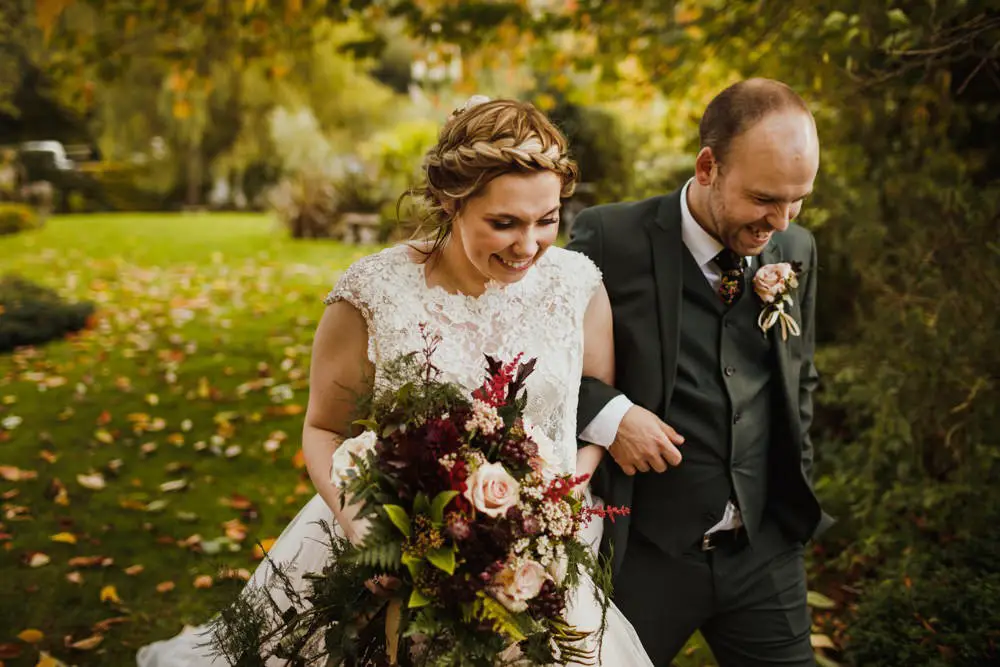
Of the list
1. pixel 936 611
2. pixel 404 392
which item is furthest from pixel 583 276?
pixel 936 611

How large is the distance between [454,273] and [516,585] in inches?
41.5

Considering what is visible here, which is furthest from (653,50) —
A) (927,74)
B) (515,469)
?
(515,469)

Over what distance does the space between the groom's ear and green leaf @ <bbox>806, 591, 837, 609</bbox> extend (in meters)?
2.56

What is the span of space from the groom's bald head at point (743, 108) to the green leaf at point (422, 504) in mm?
1310

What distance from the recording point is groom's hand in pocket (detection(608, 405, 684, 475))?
2.50 meters

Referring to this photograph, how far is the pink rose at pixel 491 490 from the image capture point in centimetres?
177

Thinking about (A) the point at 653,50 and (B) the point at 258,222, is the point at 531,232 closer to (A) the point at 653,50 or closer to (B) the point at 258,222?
(A) the point at 653,50

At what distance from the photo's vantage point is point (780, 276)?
8.64ft

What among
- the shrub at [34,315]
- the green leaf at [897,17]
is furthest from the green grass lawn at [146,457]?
the green leaf at [897,17]

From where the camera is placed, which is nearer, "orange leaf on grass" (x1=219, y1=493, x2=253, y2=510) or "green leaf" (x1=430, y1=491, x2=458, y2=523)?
"green leaf" (x1=430, y1=491, x2=458, y2=523)

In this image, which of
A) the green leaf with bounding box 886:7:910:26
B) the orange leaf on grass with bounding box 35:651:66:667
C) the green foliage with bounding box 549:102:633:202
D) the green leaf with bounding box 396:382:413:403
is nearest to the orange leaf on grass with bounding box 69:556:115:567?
the orange leaf on grass with bounding box 35:651:66:667

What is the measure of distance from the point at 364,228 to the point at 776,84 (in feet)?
41.9

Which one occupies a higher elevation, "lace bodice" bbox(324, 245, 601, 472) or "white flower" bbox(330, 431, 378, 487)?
"lace bodice" bbox(324, 245, 601, 472)

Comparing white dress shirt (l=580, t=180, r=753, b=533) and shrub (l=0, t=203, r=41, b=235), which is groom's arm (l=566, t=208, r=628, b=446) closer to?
white dress shirt (l=580, t=180, r=753, b=533)
